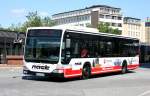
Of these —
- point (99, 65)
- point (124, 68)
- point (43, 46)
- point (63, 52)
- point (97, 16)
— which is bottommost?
point (124, 68)

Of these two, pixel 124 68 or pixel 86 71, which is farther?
pixel 124 68

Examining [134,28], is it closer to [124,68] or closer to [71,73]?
[124,68]

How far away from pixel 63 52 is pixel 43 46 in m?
1.04

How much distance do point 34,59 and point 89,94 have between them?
239 inches

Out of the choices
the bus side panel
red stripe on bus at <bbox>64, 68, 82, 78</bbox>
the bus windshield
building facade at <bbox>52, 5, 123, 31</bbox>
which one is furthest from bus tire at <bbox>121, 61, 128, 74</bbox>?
building facade at <bbox>52, 5, 123, 31</bbox>

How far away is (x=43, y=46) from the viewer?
21.9 meters

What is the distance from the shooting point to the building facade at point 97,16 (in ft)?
552

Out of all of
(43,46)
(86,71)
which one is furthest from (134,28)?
(43,46)

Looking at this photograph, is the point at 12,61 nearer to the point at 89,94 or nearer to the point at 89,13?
the point at 89,94

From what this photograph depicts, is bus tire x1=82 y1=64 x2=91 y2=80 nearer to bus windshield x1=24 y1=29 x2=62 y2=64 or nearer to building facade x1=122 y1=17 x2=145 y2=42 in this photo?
bus windshield x1=24 y1=29 x2=62 y2=64

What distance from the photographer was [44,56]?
21.8 metres

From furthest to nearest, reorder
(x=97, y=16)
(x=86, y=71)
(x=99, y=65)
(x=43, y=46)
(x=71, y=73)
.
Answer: (x=97, y=16) → (x=99, y=65) → (x=86, y=71) → (x=71, y=73) → (x=43, y=46)

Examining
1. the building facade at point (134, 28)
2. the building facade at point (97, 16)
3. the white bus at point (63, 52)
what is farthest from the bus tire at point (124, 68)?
the building facade at point (134, 28)

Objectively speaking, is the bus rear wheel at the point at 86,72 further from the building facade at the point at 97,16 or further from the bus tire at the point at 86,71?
the building facade at the point at 97,16
